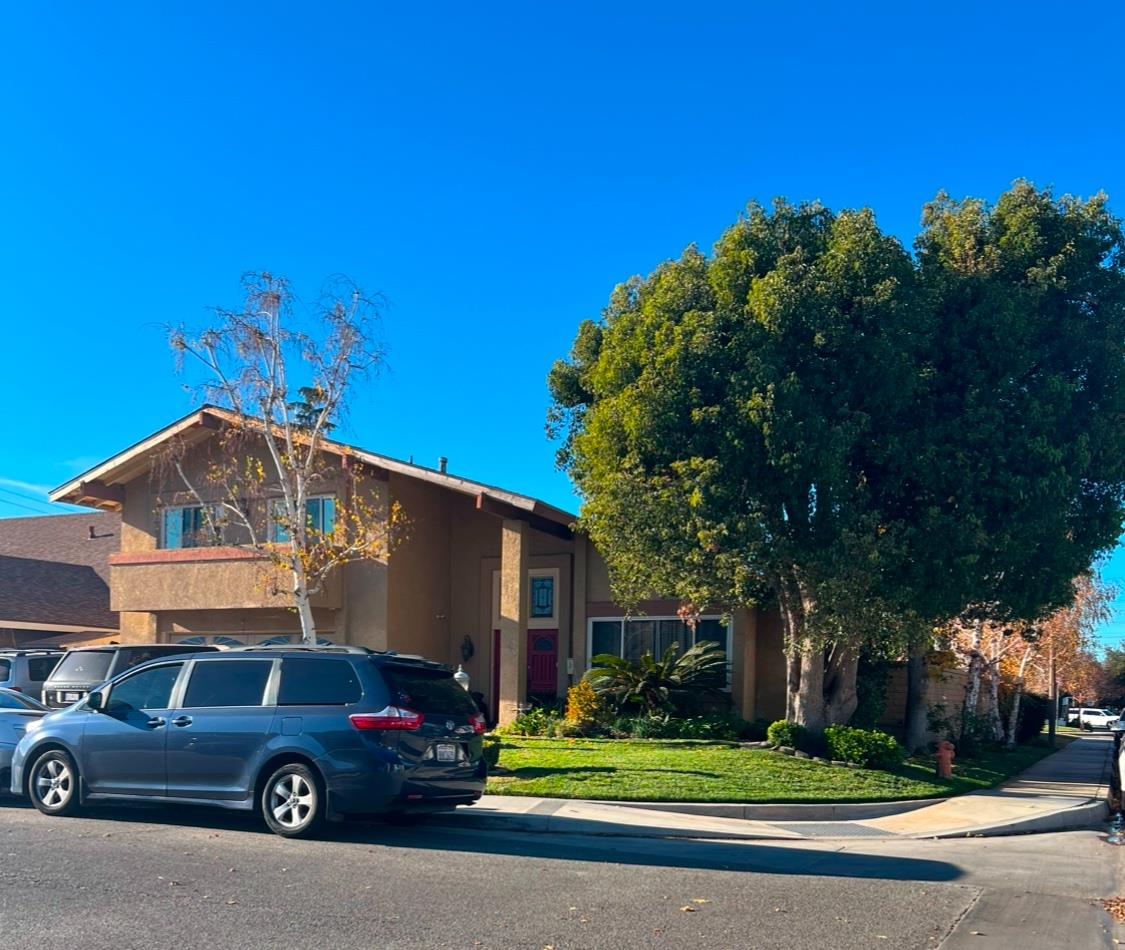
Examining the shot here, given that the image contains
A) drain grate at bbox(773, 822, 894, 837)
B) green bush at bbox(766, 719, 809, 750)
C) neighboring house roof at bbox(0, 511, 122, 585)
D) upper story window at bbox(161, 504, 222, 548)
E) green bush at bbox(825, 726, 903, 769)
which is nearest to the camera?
drain grate at bbox(773, 822, 894, 837)

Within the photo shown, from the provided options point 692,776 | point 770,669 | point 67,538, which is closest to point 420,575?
point 770,669

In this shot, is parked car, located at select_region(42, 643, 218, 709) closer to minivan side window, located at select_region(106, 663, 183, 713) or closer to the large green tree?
minivan side window, located at select_region(106, 663, 183, 713)

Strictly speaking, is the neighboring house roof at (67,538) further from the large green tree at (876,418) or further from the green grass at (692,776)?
the large green tree at (876,418)

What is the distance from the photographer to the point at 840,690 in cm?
1898

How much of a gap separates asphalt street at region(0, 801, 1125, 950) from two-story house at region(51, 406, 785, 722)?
10339mm

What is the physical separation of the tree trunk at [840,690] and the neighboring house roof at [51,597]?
20390 mm

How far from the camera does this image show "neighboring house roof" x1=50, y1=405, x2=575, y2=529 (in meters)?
21.8

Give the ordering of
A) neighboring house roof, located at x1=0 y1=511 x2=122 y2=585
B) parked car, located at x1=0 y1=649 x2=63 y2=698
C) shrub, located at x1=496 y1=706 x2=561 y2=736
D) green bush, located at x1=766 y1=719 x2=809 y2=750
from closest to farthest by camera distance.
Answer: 1. green bush, located at x1=766 y1=719 x2=809 y2=750
2. parked car, located at x1=0 y1=649 x2=63 y2=698
3. shrub, located at x1=496 y1=706 x2=561 y2=736
4. neighboring house roof, located at x1=0 y1=511 x2=122 y2=585

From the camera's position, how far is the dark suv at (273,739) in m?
10.3

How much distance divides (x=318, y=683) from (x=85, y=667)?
7477 mm

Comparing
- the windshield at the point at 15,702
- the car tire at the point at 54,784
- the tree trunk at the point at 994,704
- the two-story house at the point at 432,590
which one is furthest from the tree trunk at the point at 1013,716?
the car tire at the point at 54,784

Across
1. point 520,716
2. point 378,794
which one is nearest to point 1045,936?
point 378,794

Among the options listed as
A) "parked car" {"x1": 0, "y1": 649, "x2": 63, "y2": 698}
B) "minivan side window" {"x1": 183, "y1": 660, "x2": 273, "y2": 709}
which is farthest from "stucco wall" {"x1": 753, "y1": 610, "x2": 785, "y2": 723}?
"minivan side window" {"x1": 183, "y1": 660, "x2": 273, "y2": 709}

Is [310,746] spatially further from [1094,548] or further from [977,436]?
[1094,548]
